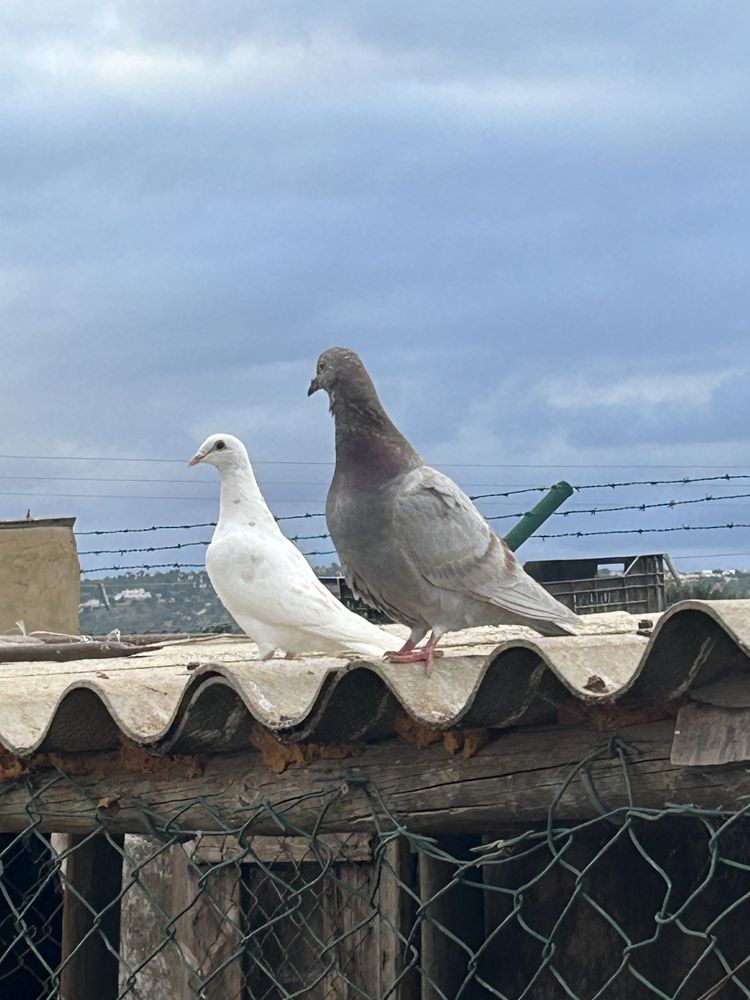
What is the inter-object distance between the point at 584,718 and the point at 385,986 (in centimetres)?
176

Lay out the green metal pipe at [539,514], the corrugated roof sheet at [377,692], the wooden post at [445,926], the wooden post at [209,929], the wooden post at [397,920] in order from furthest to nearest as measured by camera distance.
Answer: the green metal pipe at [539,514], the wooden post at [209,929], the wooden post at [397,920], the wooden post at [445,926], the corrugated roof sheet at [377,692]

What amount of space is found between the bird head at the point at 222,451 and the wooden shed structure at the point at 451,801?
2152 mm

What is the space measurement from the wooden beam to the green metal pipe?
1195 cm

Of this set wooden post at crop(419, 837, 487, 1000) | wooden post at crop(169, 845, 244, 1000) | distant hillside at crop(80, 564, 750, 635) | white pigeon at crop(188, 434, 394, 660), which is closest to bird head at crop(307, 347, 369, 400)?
white pigeon at crop(188, 434, 394, 660)

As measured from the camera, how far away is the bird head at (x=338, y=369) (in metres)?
4.90

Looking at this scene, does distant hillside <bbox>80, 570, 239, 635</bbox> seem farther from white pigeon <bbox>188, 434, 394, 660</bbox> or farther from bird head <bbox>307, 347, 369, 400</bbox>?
bird head <bbox>307, 347, 369, 400</bbox>

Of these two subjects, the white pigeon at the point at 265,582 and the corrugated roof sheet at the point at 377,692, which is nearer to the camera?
the corrugated roof sheet at the point at 377,692

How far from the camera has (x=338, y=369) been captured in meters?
4.91

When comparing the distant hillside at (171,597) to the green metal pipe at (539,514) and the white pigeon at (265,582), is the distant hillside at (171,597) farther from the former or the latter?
the white pigeon at (265,582)

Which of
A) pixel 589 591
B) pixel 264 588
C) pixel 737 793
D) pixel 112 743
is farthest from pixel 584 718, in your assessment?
pixel 589 591

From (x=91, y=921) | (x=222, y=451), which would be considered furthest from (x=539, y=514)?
(x=91, y=921)

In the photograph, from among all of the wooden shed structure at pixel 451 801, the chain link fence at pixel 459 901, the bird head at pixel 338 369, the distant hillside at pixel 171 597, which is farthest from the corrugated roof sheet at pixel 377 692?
the distant hillside at pixel 171 597

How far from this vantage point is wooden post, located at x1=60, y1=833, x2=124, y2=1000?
3.80 meters

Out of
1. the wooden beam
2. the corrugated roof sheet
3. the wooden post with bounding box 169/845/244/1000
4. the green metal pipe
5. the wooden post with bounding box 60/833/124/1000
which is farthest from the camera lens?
the green metal pipe
